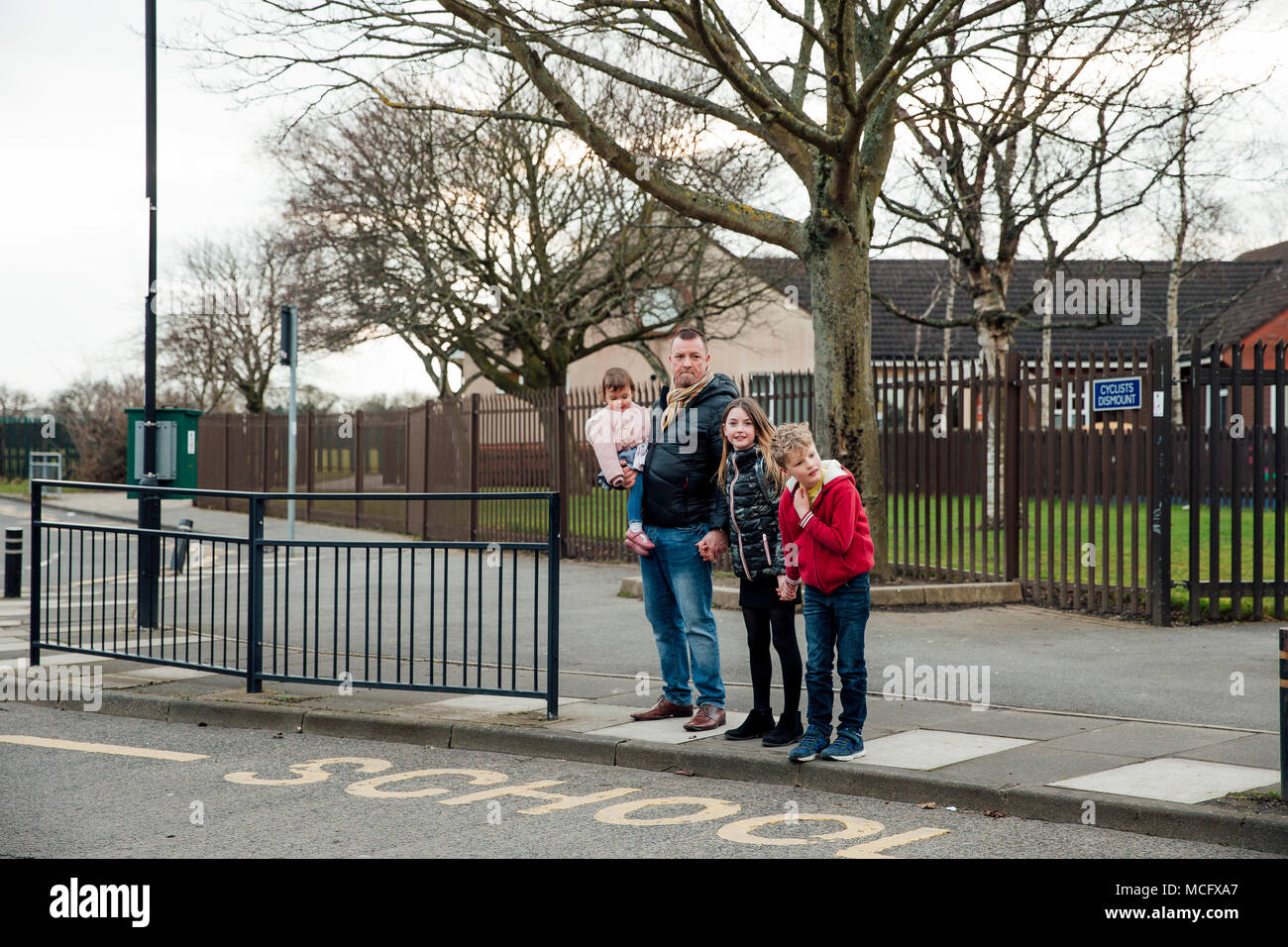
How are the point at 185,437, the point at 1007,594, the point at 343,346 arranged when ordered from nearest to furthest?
the point at 1007,594 → the point at 185,437 → the point at 343,346

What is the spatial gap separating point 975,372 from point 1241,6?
3679mm

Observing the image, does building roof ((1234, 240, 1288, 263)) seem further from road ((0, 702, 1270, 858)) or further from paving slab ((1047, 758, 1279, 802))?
road ((0, 702, 1270, 858))

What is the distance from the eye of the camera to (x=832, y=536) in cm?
573

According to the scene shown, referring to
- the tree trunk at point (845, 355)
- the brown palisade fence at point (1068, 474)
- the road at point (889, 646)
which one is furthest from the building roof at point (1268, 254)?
the road at point (889, 646)

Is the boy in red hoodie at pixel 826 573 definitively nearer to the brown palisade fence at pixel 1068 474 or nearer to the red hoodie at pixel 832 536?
the red hoodie at pixel 832 536

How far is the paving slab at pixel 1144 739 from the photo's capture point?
19.4 ft

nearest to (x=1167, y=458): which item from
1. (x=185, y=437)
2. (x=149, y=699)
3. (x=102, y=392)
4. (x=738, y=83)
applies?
(x=738, y=83)

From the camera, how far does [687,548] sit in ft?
21.3

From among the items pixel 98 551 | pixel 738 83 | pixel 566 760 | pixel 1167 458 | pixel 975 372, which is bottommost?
pixel 566 760

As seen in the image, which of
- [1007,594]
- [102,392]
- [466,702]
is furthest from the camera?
[102,392]

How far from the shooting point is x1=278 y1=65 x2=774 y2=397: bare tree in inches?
992

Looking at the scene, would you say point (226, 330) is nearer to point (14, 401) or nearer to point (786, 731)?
point (14, 401)

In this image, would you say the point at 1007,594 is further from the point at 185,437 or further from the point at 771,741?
the point at 185,437

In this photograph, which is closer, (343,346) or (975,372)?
(975,372)
